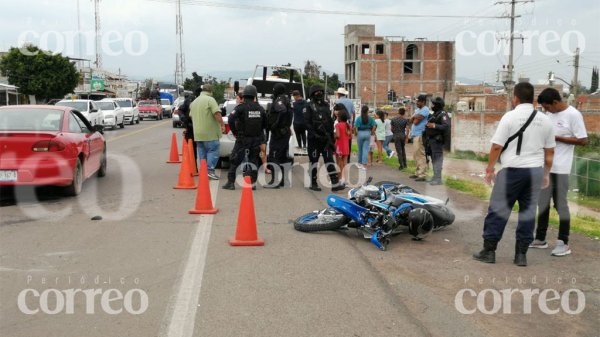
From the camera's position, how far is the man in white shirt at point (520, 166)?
6.56 metres

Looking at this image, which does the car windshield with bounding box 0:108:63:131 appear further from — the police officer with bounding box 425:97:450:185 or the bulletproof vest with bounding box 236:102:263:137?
the police officer with bounding box 425:97:450:185

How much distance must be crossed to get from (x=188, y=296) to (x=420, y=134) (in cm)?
918

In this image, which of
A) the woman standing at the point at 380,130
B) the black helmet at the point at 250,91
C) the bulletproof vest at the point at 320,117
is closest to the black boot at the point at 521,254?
the bulletproof vest at the point at 320,117

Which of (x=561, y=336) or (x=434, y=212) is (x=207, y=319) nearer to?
(x=561, y=336)

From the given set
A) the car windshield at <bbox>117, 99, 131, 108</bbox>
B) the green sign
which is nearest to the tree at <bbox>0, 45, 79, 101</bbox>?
the green sign

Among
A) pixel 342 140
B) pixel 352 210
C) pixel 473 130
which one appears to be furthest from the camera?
pixel 473 130

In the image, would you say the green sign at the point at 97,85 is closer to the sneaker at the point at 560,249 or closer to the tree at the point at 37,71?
the tree at the point at 37,71

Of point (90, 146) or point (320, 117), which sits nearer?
point (320, 117)

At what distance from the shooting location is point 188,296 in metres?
5.39

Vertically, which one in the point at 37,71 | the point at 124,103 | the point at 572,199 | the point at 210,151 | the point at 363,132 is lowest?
the point at 572,199

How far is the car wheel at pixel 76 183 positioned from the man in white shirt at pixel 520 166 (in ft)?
21.9

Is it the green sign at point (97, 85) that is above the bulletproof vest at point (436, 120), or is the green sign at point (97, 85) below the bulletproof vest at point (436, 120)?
above

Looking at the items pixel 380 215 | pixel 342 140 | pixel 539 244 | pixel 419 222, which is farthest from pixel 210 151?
pixel 539 244

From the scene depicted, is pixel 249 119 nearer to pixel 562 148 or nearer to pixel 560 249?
pixel 562 148
